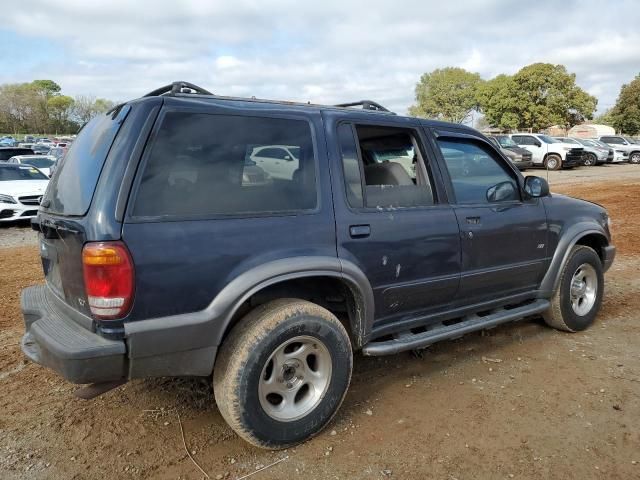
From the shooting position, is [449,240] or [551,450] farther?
[449,240]

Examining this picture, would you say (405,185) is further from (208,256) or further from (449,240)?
(208,256)

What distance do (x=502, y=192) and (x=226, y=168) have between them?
2.28 meters

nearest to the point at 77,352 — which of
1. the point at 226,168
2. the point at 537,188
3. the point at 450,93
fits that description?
the point at 226,168

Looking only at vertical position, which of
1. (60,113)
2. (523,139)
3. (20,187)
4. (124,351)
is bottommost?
(20,187)

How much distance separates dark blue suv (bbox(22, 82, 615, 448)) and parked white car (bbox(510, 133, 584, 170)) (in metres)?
24.7

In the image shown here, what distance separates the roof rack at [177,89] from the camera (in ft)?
9.78

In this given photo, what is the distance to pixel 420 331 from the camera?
3.82m

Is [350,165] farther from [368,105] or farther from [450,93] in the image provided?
[450,93]

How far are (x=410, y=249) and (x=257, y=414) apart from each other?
1367 mm

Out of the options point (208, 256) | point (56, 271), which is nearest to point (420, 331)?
point (208, 256)

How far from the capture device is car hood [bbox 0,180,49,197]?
36.9 feet

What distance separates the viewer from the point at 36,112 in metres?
85.6

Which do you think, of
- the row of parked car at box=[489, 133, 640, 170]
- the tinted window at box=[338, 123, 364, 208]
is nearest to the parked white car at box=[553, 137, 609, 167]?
the row of parked car at box=[489, 133, 640, 170]

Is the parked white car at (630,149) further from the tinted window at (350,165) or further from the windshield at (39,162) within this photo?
the tinted window at (350,165)
